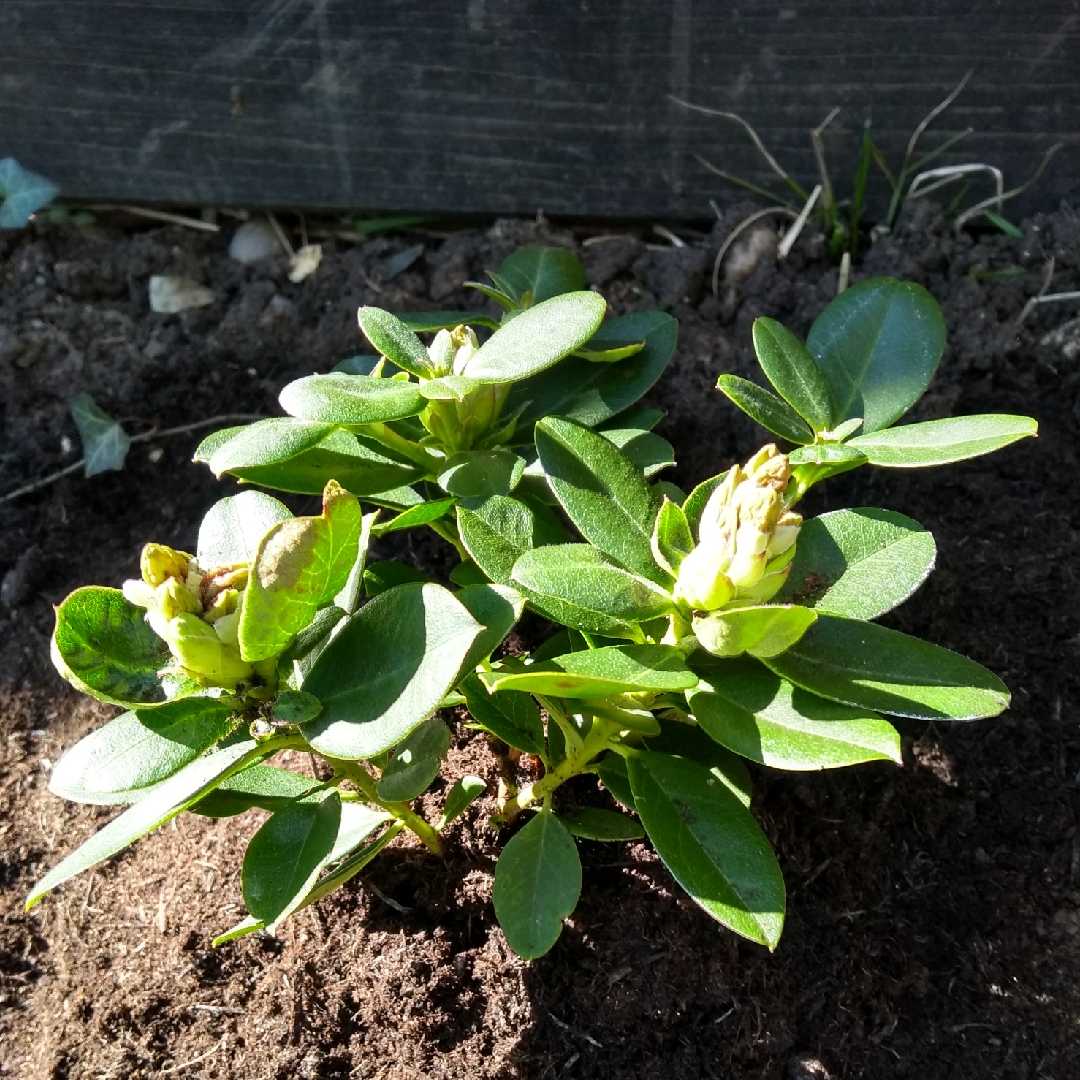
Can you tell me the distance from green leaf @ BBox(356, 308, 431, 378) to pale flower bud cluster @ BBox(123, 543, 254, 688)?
0.92 feet

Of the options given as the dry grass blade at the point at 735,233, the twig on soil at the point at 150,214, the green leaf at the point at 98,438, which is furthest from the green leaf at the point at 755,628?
the twig on soil at the point at 150,214

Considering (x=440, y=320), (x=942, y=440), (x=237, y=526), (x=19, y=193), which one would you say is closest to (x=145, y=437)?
(x=19, y=193)

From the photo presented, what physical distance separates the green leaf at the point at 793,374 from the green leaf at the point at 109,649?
2.13 feet

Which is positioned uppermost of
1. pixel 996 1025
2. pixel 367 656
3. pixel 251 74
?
pixel 251 74

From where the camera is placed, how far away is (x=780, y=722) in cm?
88

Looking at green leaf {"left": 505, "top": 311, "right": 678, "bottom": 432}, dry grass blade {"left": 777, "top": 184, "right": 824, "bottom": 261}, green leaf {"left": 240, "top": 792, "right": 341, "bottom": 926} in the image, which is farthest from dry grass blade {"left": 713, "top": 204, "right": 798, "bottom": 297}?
green leaf {"left": 240, "top": 792, "right": 341, "bottom": 926}

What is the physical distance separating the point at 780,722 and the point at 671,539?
0.19 metres

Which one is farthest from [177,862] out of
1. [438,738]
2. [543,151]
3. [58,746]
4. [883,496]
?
[543,151]

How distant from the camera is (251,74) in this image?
186cm

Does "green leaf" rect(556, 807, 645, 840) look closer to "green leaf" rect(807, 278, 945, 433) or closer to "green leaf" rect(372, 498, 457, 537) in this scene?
"green leaf" rect(372, 498, 457, 537)

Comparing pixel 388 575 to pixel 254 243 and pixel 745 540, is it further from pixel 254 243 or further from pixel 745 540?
pixel 254 243

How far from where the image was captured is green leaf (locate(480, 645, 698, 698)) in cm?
81

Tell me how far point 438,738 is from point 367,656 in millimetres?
215

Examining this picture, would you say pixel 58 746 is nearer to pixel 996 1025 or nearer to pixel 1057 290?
pixel 996 1025
